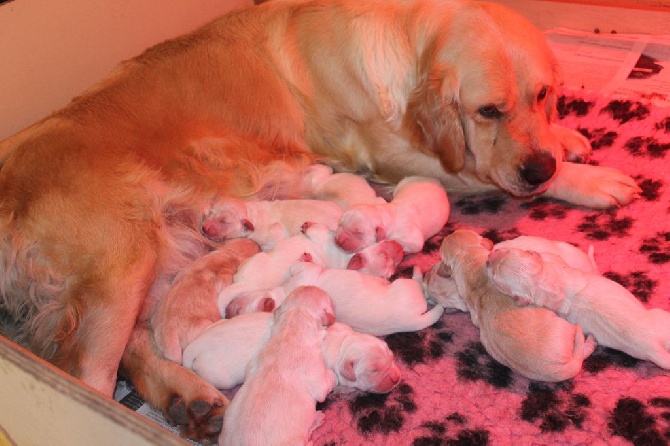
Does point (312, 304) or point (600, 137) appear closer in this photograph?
point (312, 304)

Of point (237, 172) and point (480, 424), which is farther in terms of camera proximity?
point (237, 172)

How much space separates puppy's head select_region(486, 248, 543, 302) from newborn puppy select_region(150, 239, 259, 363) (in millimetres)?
788

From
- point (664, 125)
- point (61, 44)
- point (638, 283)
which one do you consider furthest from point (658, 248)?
point (61, 44)

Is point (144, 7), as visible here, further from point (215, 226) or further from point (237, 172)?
point (215, 226)

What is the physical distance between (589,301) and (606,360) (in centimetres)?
18

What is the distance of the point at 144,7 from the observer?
275cm

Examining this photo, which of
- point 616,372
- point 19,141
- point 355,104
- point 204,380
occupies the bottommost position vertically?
point 616,372

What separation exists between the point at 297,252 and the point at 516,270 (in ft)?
2.27

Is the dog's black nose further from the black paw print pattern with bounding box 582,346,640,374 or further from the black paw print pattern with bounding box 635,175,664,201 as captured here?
the black paw print pattern with bounding box 582,346,640,374

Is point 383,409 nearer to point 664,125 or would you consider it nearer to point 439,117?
Result: point 439,117

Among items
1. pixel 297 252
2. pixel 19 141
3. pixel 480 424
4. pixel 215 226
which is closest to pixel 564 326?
pixel 480 424

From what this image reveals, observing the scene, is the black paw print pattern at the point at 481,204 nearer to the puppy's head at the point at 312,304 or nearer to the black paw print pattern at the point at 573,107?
the black paw print pattern at the point at 573,107

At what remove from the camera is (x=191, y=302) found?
1884mm

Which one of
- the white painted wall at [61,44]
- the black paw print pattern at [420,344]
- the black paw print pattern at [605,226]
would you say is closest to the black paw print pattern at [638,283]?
the black paw print pattern at [605,226]
